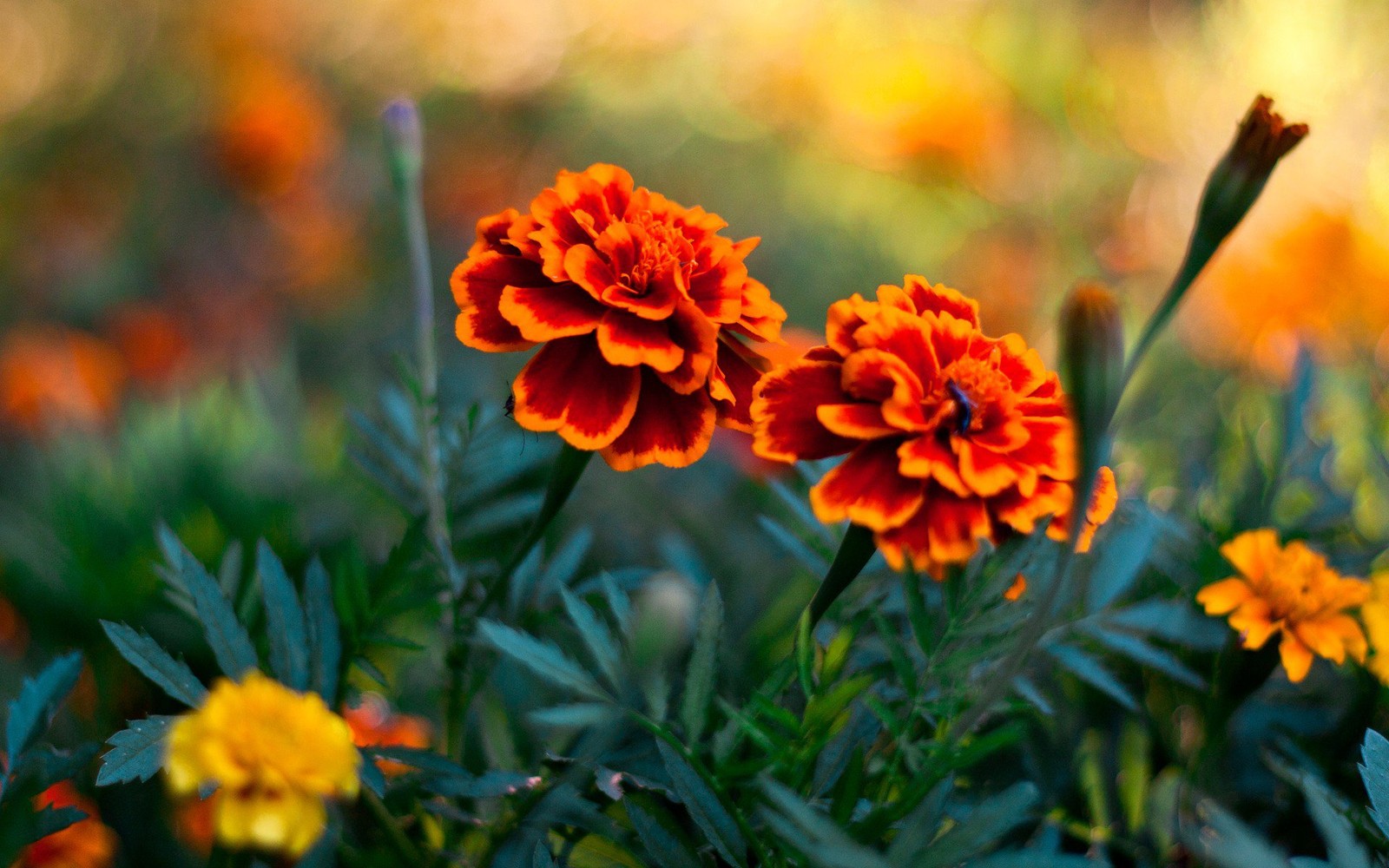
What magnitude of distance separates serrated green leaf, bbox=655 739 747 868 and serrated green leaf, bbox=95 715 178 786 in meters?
0.18

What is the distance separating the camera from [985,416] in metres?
0.38

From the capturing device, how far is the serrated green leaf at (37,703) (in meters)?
0.37

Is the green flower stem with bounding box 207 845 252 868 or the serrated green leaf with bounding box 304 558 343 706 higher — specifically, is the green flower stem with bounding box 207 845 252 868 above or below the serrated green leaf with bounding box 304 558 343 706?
below

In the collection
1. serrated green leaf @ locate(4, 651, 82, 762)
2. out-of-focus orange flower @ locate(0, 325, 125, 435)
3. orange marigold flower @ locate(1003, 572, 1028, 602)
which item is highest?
orange marigold flower @ locate(1003, 572, 1028, 602)

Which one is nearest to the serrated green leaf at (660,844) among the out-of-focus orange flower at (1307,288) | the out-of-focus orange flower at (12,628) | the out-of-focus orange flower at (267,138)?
the out-of-focus orange flower at (12,628)

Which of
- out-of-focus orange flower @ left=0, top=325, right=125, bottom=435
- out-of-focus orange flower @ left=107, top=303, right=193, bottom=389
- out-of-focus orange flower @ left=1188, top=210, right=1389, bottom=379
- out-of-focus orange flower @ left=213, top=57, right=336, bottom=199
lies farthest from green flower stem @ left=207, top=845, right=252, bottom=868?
out-of-focus orange flower @ left=213, top=57, right=336, bottom=199

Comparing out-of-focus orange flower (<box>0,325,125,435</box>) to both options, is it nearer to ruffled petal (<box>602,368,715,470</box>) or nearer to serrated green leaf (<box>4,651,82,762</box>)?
serrated green leaf (<box>4,651,82,762</box>)

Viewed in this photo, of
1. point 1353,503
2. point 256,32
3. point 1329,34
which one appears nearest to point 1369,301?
point 1353,503

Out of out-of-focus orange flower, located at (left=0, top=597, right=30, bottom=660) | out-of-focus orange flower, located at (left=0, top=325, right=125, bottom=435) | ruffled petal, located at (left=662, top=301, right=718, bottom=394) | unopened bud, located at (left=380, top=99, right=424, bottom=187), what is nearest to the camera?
ruffled petal, located at (left=662, top=301, right=718, bottom=394)

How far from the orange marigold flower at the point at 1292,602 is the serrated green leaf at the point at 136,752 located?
0.44m

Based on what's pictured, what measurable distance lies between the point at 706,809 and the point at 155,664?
22cm

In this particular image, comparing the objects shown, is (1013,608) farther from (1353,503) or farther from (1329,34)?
(1329,34)

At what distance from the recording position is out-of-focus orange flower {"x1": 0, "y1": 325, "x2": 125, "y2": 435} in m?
1.07

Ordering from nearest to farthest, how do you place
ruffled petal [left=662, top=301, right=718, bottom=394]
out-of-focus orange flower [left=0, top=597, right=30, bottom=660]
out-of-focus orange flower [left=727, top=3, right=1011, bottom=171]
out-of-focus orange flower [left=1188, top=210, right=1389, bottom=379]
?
ruffled petal [left=662, top=301, right=718, bottom=394]
out-of-focus orange flower [left=0, top=597, right=30, bottom=660]
out-of-focus orange flower [left=1188, top=210, right=1389, bottom=379]
out-of-focus orange flower [left=727, top=3, right=1011, bottom=171]
